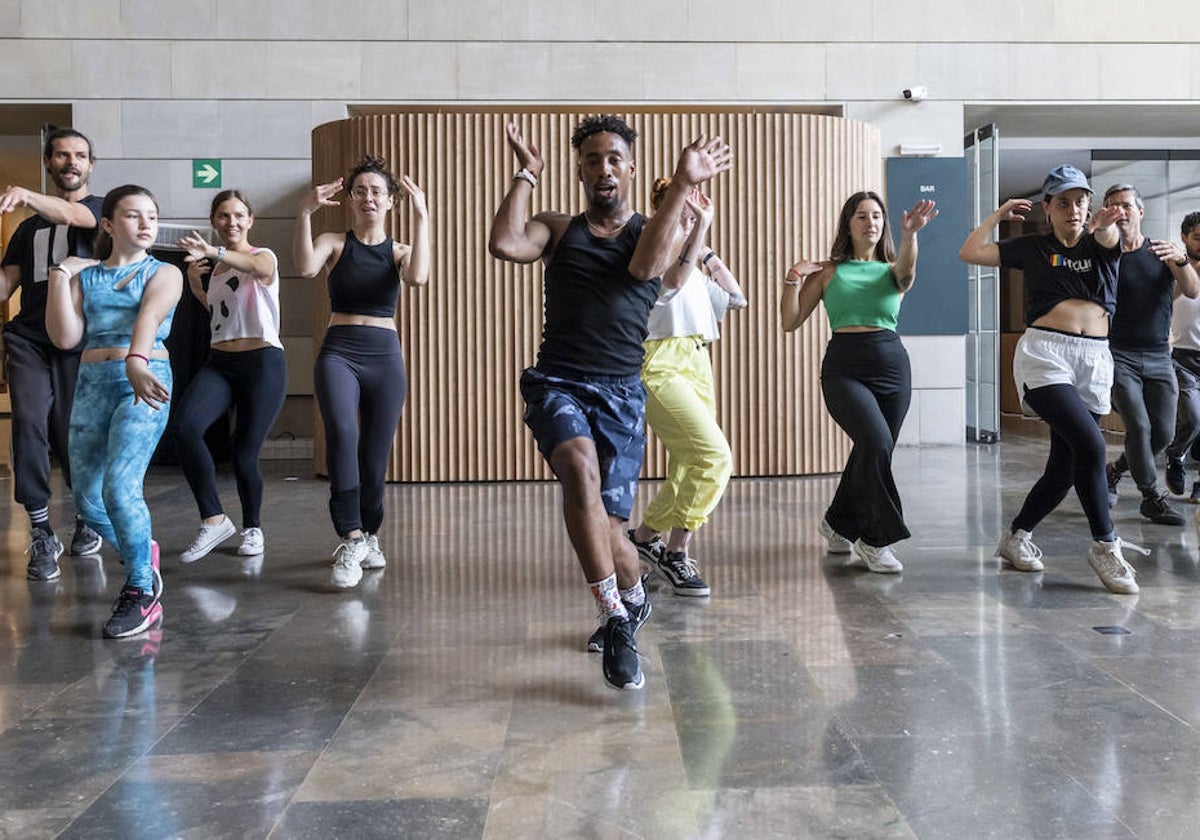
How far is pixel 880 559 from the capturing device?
16.3ft

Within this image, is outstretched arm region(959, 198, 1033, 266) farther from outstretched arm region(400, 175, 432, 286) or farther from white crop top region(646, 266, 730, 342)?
outstretched arm region(400, 175, 432, 286)

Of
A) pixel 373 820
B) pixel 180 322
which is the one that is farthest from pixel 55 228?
pixel 180 322

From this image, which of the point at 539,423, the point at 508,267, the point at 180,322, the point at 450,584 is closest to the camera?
the point at 539,423

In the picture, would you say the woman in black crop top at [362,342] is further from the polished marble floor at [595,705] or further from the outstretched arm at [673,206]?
the outstretched arm at [673,206]

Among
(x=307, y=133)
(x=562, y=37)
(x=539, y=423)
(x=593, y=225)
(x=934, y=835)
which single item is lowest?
(x=934, y=835)

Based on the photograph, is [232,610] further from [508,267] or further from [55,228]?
[508,267]

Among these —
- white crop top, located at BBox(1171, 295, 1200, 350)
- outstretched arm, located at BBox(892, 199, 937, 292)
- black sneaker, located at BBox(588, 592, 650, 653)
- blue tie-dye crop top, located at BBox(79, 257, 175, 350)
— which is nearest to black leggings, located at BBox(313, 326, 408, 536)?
blue tie-dye crop top, located at BBox(79, 257, 175, 350)

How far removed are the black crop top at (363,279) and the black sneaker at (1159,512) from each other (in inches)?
158

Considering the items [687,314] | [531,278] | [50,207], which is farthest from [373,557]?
[531,278]

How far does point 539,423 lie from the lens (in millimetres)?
3469

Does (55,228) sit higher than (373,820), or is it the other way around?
(55,228)

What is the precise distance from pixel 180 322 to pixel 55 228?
5.06m

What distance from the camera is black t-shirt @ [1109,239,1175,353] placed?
629 centimetres

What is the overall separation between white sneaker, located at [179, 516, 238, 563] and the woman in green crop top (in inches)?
106
